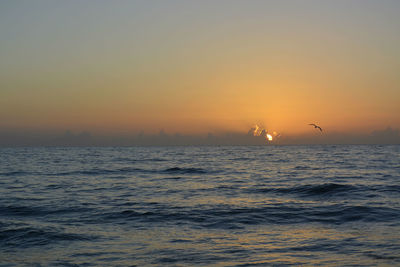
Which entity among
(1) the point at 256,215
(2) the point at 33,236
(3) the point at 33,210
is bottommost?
(3) the point at 33,210

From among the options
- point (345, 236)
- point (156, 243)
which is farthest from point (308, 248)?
point (156, 243)

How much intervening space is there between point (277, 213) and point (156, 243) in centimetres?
752

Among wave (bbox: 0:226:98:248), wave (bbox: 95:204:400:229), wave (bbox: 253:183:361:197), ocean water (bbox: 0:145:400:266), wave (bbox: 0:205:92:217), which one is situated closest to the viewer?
ocean water (bbox: 0:145:400:266)

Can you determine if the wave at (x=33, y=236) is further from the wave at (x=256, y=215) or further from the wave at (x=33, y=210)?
the wave at (x=33, y=210)

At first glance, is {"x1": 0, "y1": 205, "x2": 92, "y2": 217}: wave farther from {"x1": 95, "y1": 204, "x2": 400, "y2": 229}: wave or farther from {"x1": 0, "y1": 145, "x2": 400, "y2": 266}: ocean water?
{"x1": 95, "y1": 204, "x2": 400, "y2": 229}: wave

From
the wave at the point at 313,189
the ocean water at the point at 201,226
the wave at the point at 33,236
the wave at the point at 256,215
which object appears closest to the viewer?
the ocean water at the point at 201,226

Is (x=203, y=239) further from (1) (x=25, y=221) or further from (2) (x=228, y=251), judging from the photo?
Result: (1) (x=25, y=221)

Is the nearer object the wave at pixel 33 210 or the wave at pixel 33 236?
the wave at pixel 33 236

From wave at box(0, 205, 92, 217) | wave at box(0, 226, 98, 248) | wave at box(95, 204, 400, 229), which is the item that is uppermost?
wave at box(95, 204, 400, 229)

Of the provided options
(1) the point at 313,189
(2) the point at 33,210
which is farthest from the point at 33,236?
(1) the point at 313,189

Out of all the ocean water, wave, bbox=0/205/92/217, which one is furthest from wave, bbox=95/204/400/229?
wave, bbox=0/205/92/217

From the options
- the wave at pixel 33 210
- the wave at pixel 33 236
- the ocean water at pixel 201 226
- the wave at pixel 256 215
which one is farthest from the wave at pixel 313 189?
the wave at pixel 33 236

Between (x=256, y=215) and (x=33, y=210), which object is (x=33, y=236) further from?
(x=256, y=215)

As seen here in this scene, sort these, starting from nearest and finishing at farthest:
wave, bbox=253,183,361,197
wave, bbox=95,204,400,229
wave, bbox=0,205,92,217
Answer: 1. wave, bbox=95,204,400,229
2. wave, bbox=0,205,92,217
3. wave, bbox=253,183,361,197
